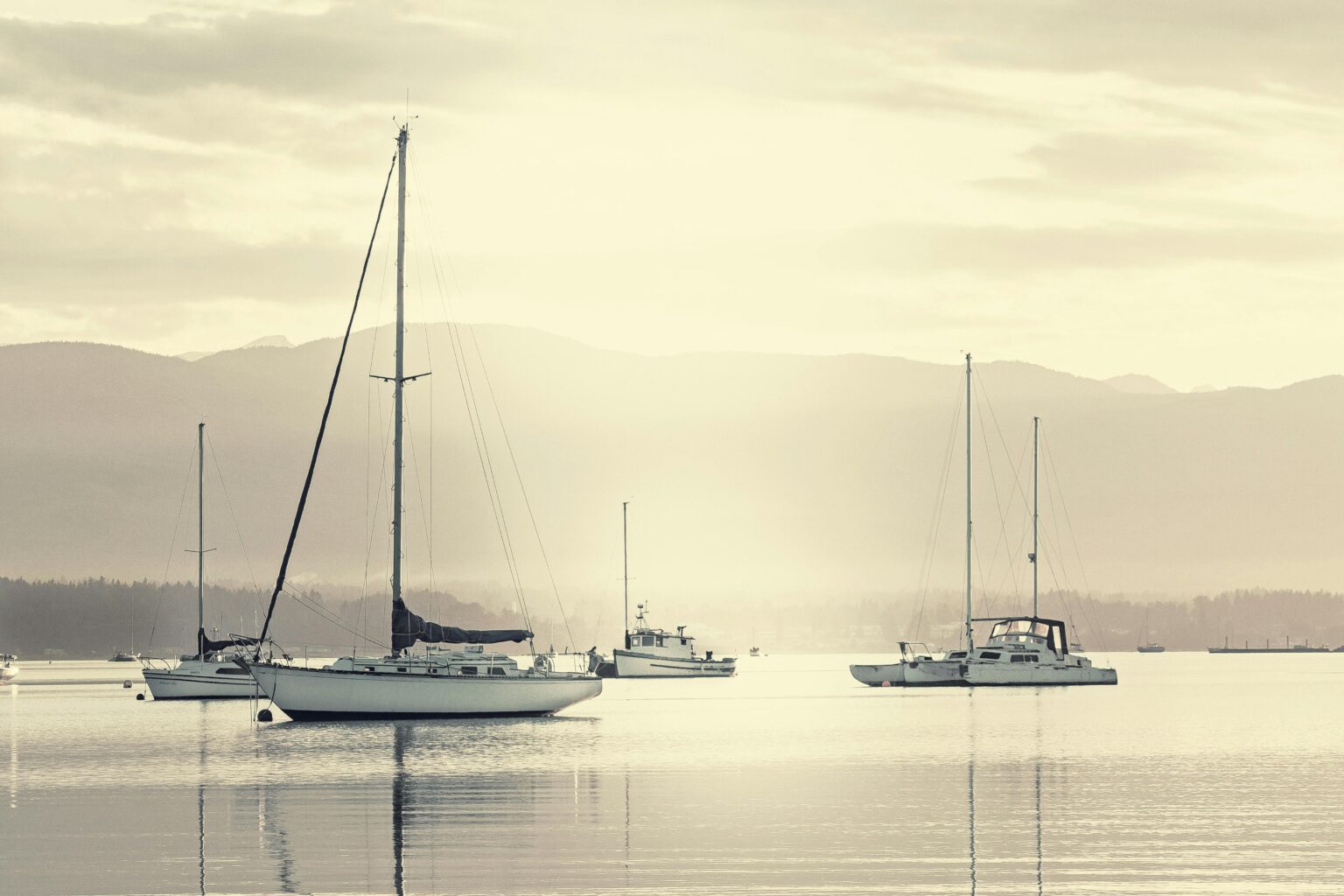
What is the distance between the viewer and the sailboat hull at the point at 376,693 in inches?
2840

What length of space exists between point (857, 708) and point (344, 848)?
243 ft

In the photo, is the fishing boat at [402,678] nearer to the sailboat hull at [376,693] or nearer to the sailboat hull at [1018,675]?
the sailboat hull at [376,693]

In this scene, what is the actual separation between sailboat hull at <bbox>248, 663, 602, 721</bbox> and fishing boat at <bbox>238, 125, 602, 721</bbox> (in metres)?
0.04

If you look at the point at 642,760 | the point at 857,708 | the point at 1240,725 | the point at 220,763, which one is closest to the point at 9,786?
the point at 220,763

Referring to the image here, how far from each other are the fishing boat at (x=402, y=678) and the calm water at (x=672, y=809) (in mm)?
1242

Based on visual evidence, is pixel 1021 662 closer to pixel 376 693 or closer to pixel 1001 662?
pixel 1001 662

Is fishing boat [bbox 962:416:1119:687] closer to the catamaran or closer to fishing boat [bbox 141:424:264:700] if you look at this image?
the catamaran

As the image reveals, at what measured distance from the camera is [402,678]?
72.2 metres

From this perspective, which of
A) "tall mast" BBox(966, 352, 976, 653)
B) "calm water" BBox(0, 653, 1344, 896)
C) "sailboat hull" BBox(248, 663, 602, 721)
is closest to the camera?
"calm water" BBox(0, 653, 1344, 896)

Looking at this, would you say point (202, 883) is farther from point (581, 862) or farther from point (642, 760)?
point (642, 760)

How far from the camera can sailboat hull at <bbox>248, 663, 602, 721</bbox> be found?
72.1m

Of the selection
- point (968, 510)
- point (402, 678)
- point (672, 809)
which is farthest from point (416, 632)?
point (968, 510)

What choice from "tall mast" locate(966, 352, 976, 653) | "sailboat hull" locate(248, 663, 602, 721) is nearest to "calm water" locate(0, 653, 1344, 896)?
"sailboat hull" locate(248, 663, 602, 721)

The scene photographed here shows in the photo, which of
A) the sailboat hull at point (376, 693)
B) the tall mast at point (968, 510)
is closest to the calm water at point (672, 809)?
the sailboat hull at point (376, 693)
